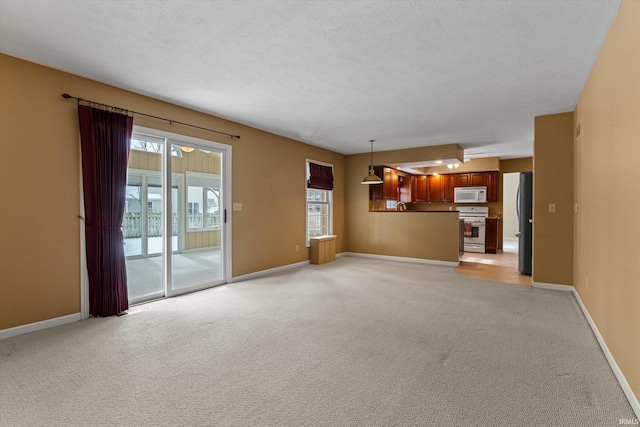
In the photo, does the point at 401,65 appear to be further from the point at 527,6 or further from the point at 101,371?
the point at 101,371

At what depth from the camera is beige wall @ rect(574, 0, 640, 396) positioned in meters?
1.89

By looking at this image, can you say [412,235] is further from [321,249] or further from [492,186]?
[492,186]

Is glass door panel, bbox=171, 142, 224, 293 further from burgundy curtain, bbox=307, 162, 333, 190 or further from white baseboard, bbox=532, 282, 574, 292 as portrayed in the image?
white baseboard, bbox=532, 282, 574, 292

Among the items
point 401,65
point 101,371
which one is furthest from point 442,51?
point 101,371

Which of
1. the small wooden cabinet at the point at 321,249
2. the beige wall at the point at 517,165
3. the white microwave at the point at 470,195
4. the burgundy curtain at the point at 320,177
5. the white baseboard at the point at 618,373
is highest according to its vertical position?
the beige wall at the point at 517,165

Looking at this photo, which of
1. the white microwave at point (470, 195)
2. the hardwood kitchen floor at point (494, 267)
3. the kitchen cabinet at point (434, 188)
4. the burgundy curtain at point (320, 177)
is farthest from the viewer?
the kitchen cabinet at point (434, 188)

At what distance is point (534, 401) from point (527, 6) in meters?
2.61

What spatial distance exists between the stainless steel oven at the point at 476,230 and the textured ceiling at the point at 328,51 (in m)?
4.59

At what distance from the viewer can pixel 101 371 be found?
7.52ft

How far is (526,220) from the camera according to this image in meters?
5.47

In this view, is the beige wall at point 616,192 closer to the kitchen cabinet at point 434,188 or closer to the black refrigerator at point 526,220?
the black refrigerator at point 526,220

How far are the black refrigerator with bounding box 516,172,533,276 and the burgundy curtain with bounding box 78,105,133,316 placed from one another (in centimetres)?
617

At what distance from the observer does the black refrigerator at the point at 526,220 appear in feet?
17.8

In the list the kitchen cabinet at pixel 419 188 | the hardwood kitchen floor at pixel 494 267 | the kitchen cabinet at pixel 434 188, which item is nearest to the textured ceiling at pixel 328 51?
the hardwood kitchen floor at pixel 494 267
